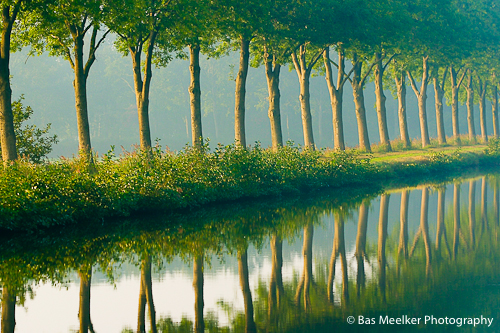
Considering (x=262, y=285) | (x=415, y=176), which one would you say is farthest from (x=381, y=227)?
(x=415, y=176)

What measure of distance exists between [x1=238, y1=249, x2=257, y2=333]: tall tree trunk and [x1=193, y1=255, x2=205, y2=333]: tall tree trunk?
54 cm

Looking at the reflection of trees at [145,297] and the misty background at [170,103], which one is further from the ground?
the misty background at [170,103]

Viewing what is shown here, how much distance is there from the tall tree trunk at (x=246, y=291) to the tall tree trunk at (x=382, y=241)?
1.77m

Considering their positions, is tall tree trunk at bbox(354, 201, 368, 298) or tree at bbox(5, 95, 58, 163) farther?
tree at bbox(5, 95, 58, 163)

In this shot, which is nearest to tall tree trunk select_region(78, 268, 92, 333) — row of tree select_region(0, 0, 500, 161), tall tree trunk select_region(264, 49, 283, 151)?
row of tree select_region(0, 0, 500, 161)

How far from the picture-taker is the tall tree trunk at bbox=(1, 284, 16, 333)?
24.1 feet

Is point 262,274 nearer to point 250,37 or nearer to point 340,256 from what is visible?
point 340,256

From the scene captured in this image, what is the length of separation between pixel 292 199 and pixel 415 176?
13922 mm

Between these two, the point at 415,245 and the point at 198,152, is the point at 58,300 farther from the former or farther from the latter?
the point at 198,152

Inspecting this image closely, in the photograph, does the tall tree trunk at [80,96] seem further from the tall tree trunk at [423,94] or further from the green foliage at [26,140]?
the tall tree trunk at [423,94]

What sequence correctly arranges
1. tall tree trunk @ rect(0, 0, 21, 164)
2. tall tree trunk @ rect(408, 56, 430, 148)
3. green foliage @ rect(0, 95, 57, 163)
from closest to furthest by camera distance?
tall tree trunk @ rect(0, 0, 21, 164) < green foliage @ rect(0, 95, 57, 163) < tall tree trunk @ rect(408, 56, 430, 148)

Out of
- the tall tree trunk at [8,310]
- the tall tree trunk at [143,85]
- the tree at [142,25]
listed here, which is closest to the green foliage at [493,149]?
the tree at [142,25]

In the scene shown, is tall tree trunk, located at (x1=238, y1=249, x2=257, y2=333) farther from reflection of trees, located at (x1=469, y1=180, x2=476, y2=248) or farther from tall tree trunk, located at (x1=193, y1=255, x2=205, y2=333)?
reflection of trees, located at (x1=469, y1=180, x2=476, y2=248)

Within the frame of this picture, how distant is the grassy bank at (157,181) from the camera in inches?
627
